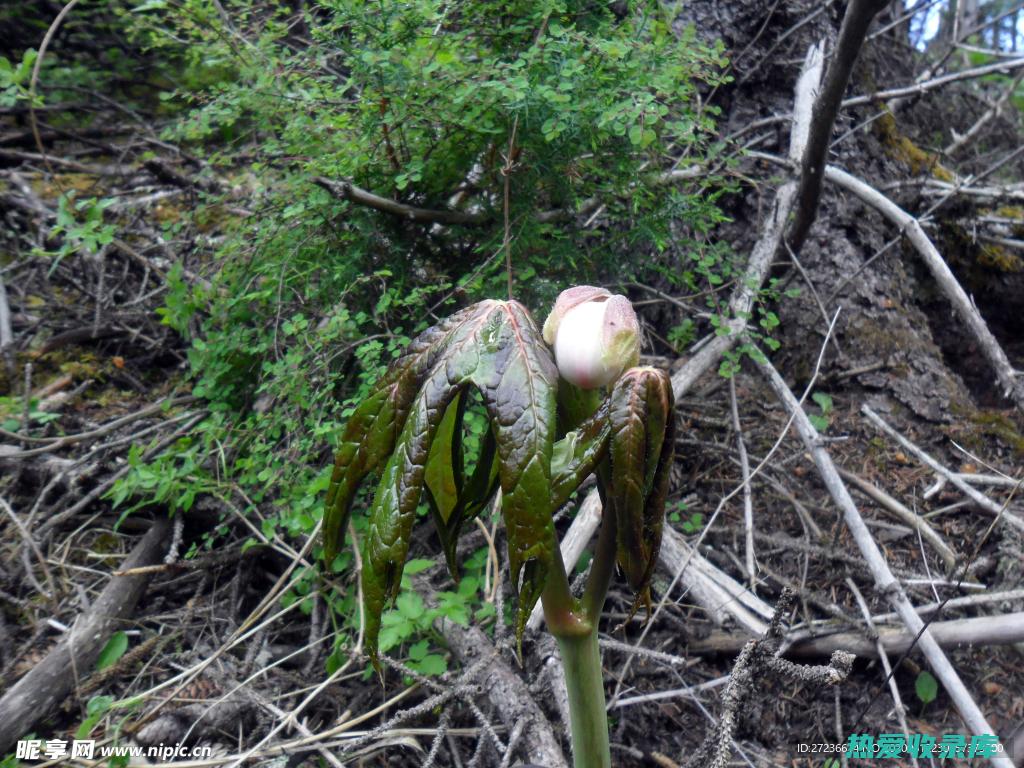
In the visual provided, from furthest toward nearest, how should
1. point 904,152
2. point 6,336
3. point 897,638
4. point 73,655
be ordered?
1. point 904,152
2. point 6,336
3. point 73,655
4. point 897,638

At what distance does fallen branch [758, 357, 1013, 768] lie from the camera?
1257mm

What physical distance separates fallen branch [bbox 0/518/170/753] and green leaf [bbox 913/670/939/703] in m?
1.84

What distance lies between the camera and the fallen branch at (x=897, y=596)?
1257mm

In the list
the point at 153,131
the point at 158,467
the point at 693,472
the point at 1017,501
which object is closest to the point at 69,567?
the point at 158,467

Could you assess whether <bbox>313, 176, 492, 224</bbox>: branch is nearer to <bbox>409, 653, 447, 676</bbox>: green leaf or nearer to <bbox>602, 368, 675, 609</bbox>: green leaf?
<bbox>409, 653, 447, 676</bbox>: green leaf

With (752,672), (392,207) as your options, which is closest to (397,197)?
(392,207)

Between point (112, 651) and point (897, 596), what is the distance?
5.78 ft

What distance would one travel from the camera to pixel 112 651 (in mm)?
1688

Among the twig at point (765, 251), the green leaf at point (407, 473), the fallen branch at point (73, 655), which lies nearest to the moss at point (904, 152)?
the twig at point (765, 251)

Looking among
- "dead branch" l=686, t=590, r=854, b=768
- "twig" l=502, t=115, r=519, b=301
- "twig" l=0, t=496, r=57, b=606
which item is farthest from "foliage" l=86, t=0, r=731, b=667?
"dead branch" l=686, t=590, r=854, b=768

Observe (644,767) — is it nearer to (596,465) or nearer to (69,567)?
(596,465)

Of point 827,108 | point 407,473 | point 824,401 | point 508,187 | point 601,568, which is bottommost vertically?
point 824,401

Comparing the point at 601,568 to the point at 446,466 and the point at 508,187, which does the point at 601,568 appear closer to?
the point at 446,466

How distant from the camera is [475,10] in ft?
5.96
